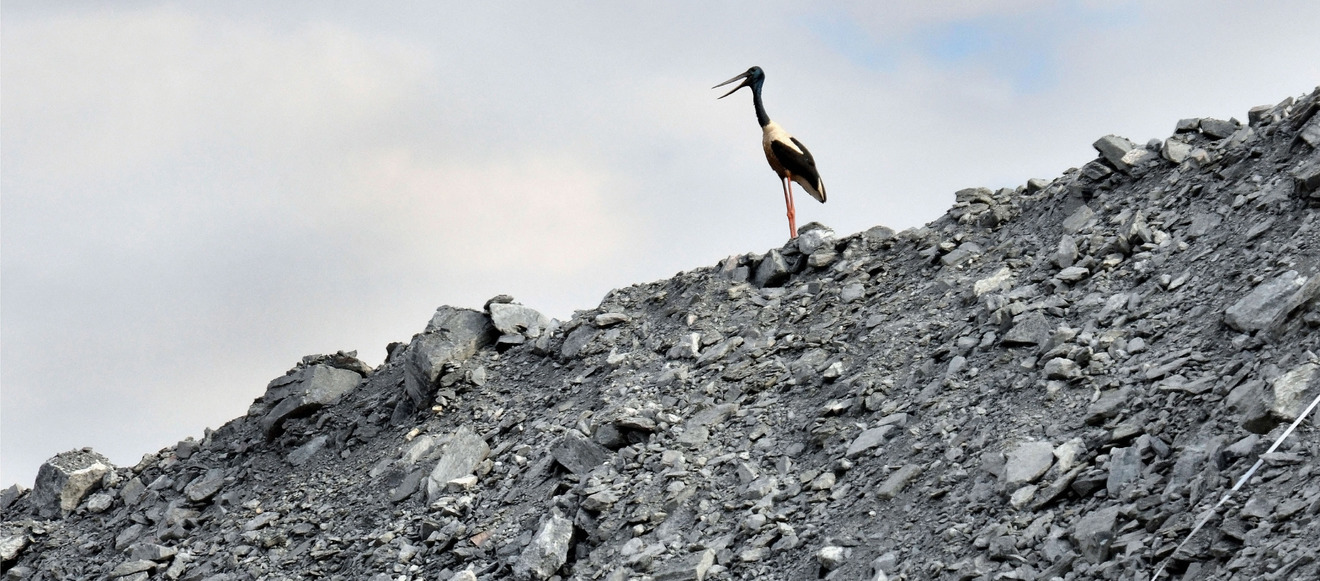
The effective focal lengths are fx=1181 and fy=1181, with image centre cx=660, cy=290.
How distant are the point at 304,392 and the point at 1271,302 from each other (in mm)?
11827

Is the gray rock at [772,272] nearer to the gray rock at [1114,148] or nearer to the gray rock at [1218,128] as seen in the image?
the gray rock at [1114,148]

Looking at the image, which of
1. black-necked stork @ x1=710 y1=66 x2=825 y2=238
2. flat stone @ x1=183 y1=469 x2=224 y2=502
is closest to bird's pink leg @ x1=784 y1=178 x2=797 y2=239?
black-necked stork @ x1=710 y1=66 x2=825 y2=238

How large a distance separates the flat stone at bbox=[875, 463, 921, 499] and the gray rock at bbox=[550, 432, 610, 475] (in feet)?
10.9

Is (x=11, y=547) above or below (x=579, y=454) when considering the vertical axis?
above

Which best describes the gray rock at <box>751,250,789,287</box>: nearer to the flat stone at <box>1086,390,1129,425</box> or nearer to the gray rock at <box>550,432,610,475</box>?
the gray rock at <box>550,432,610,475</box>

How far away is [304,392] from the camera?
52.6ft

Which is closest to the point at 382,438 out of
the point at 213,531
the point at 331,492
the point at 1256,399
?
the point at 331,492

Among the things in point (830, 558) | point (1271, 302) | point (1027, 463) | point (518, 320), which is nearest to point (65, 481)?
point (518, 320)

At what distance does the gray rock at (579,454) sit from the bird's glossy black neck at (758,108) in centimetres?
643

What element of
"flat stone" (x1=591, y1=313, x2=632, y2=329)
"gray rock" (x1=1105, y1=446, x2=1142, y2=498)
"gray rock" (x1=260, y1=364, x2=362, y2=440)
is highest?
"gray rock" (x1=260, y1=364, x2=362, y2=440)

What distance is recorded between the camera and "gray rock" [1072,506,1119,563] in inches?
307

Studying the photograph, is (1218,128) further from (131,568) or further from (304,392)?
(131,568)

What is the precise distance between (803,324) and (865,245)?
66.3 inches

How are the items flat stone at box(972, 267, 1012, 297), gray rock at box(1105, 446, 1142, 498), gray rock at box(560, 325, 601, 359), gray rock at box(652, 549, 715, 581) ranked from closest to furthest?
gray rock at box(1105, 446, 1142, 498) → gray rock at box(652, 549, 715, 581) → flat stone at box(972, 267, 1012, 297) → gray rock at box(560, 325, 601, 359)
